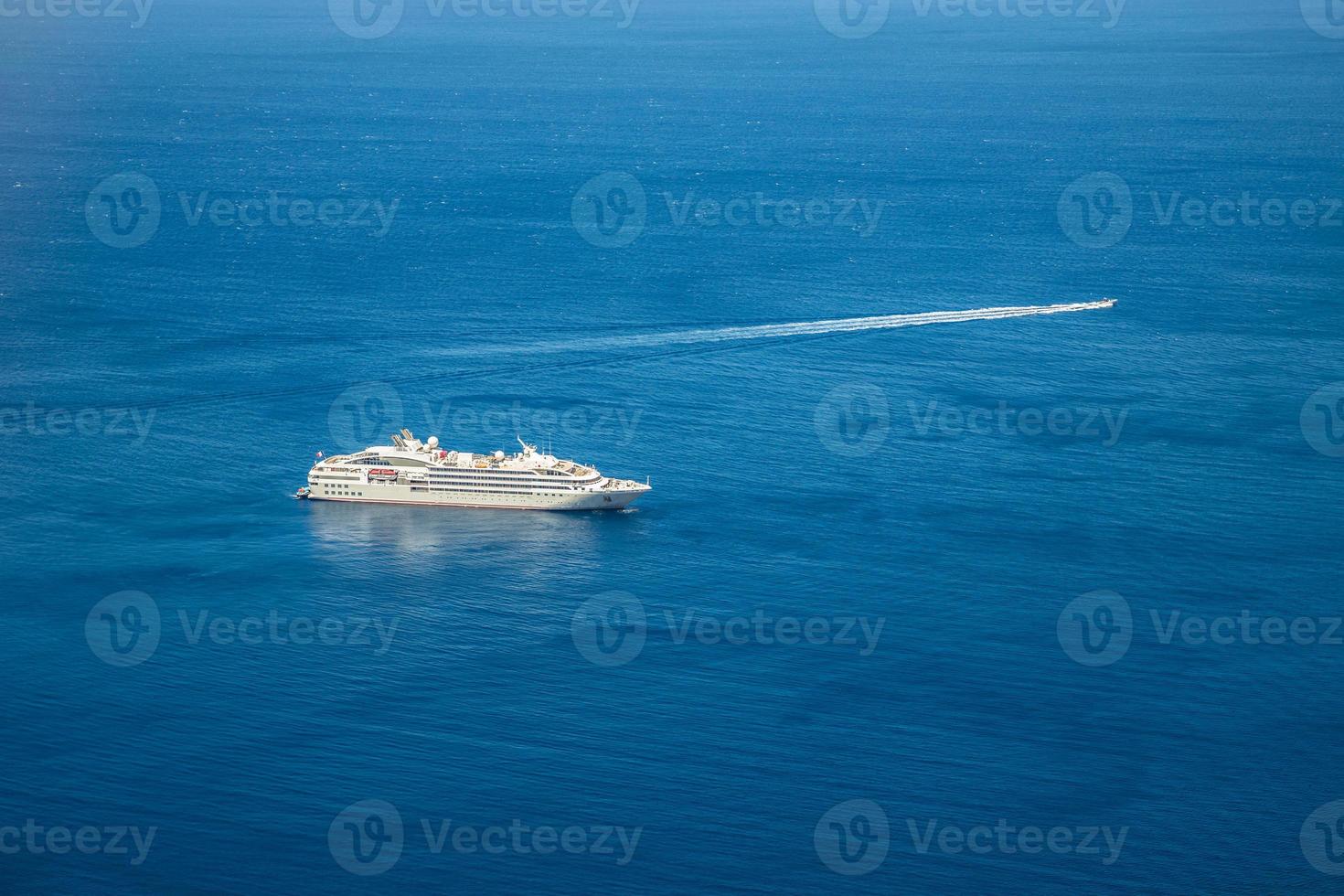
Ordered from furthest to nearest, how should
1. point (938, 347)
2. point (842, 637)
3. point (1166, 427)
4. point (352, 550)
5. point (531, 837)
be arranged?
point (938, 347) → point (1166, 427) → point (352, 550) → point (842, 637) → point (531, 837)

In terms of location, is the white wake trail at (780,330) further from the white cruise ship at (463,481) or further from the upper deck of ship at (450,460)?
the white cruise ship at (463,481)

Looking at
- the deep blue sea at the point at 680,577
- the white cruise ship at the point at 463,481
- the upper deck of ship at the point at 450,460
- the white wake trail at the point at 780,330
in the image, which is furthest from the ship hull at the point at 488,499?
the white wake trail at the point at 780,330

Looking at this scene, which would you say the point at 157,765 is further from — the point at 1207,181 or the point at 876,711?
the point at 1207,181

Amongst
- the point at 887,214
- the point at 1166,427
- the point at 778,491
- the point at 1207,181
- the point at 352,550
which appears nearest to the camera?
the point at 352,550

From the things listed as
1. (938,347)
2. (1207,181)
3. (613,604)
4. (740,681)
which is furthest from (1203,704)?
(1207,181)

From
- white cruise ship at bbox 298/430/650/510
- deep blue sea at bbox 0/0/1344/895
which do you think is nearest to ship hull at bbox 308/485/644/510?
white cruise ship at bbox 298/430/650/510

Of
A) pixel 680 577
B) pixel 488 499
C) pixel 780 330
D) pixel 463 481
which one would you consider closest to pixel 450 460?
pixel 463 481
